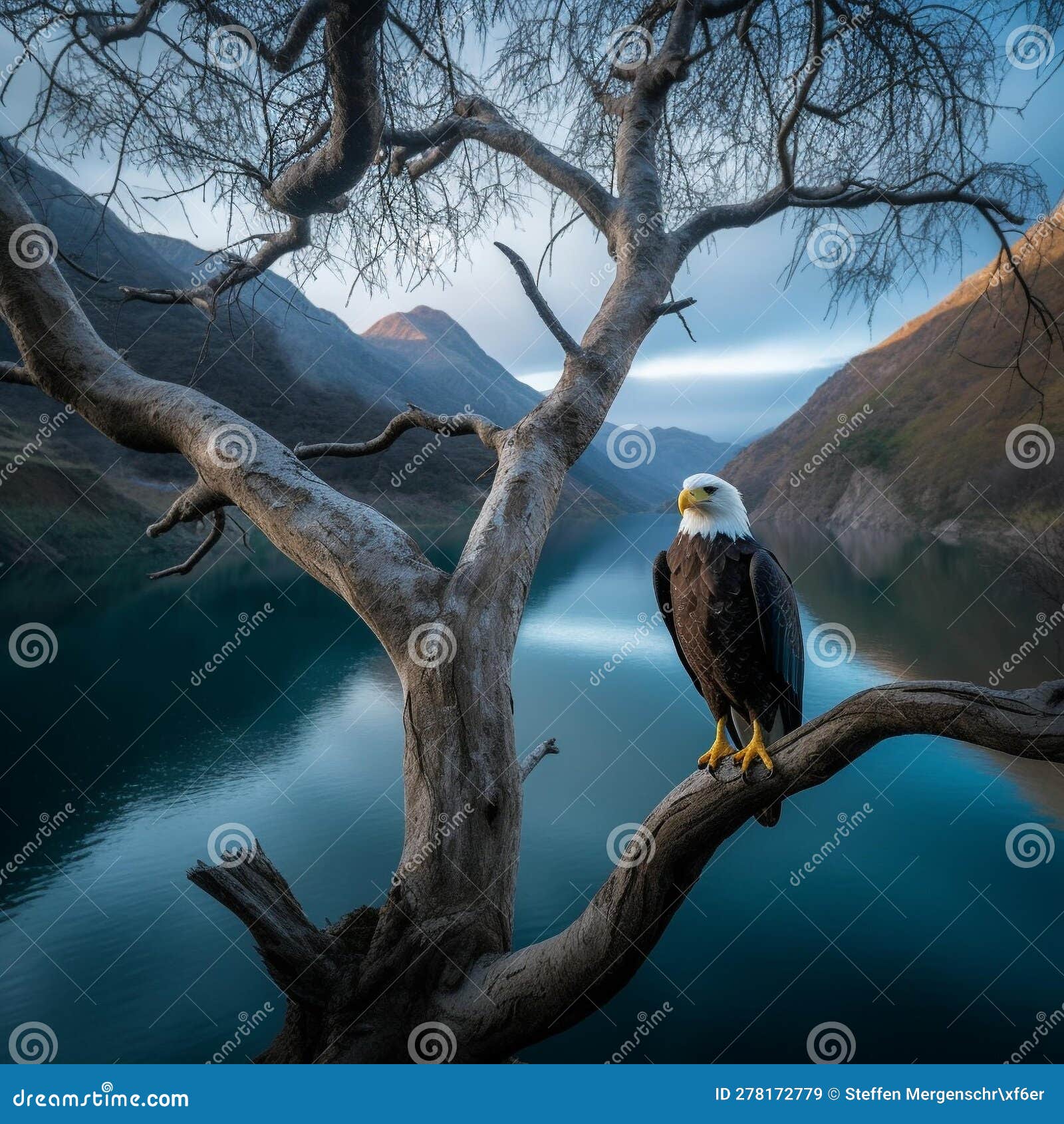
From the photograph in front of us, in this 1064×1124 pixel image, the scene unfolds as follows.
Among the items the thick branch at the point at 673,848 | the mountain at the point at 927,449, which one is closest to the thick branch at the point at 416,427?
the thick branch at the point at 673,848

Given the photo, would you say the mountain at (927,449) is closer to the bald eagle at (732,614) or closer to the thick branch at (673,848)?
A: the bald eagle at (732,614)

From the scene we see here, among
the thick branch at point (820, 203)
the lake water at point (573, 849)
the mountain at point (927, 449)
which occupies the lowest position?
the lake water at point (573, 849)

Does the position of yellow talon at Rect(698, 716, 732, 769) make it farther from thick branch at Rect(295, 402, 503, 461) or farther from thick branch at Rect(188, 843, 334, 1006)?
thick branch at Rect(295, 402, 503, 461)

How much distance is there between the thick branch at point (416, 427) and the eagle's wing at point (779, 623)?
139cm

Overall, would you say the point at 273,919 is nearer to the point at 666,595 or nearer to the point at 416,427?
the point at 666,595

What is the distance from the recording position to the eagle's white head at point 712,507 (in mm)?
2674

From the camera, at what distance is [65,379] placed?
318 centimetres

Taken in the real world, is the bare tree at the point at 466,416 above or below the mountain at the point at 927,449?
below

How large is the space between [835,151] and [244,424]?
3.92 meters

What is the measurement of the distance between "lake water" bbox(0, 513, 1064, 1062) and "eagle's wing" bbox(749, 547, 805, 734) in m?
3.74

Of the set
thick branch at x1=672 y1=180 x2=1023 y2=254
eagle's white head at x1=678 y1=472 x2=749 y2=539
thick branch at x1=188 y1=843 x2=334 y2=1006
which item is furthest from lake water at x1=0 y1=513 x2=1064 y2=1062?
thick branch at x1=672 y1=180 x2=1023 y2=254

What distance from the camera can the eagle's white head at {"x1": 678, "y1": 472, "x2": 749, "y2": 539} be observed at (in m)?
2.67

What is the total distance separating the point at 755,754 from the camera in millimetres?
2086

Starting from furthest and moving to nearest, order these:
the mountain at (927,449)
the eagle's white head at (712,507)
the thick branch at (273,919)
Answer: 1. the mountain at (927,449)
2. the eagle's white head at (712,507)
3. the thick branch at (273,919)
